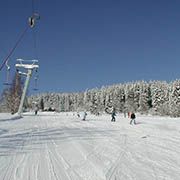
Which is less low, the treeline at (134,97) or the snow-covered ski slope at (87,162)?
the treeline at (134,97)

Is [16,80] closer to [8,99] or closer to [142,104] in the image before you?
[8,99]

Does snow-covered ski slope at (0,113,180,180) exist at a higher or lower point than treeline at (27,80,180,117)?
lower

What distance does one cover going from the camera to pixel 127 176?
326 inches

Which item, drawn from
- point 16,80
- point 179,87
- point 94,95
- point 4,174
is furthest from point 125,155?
point 94,95

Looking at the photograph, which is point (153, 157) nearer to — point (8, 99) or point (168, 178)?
point (168, 178)

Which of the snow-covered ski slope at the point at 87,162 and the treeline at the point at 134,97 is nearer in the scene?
the snow-covered ski slope at the point at 87,162

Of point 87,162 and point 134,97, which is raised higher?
point 134,97

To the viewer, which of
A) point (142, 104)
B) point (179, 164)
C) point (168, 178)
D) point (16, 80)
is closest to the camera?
point (168, 178)

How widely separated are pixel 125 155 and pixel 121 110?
366 feet

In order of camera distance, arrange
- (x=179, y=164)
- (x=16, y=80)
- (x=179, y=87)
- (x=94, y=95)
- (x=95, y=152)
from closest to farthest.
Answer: (x=179, y=164) < (x=95, y=152) < (x=16, y=80) < (x=179, y=87) < (x=94, y=95)

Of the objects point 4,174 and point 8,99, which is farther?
point 8,99

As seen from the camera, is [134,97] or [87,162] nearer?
[87,162]

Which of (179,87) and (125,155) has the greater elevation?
(179,87)

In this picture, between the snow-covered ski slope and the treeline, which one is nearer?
the snow-covered ski slope
